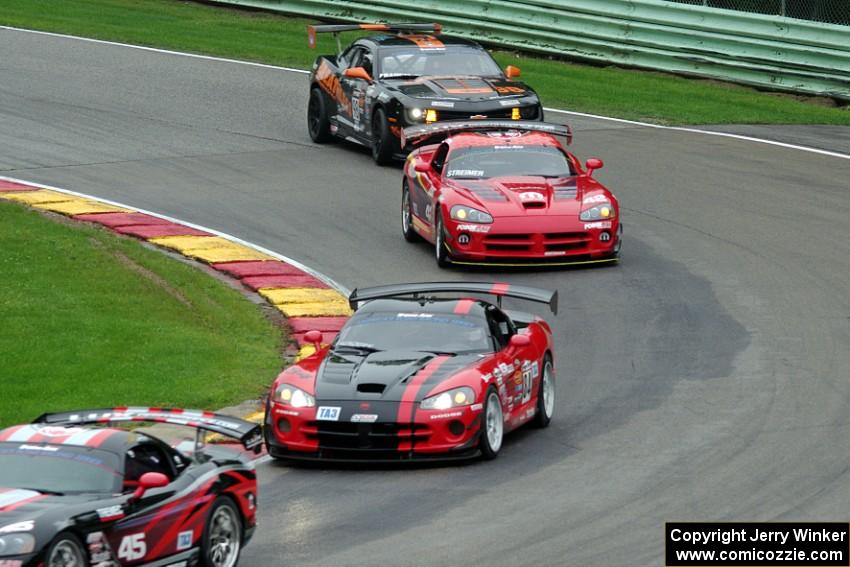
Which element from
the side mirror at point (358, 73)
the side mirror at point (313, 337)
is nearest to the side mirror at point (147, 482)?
the side mirror at point (313, 337)

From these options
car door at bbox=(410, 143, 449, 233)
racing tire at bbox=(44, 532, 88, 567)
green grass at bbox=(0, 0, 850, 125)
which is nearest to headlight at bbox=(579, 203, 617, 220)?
car door at bbox=(410, 143, 449, 233)

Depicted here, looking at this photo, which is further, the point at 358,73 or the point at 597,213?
the point at 358,73

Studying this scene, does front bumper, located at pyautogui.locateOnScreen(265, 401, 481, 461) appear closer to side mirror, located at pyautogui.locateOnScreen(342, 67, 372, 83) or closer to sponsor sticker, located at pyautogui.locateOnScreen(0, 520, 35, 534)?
sponsor sticker, located at pyautogui.locateOnScreen(0, 520, 35, 534)

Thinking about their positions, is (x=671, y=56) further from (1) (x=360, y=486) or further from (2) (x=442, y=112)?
(1) (x=360, y=486)

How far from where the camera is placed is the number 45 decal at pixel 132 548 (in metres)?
9.15

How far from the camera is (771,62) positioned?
2877cm

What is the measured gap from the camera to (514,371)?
1327 cm

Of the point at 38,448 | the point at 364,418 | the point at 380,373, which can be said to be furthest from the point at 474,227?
the point at 38,448

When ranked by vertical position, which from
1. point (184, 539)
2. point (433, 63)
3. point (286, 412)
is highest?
point (433, 63)

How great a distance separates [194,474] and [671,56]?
2189cm

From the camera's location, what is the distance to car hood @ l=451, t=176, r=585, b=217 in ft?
62.8

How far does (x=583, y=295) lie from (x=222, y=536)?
8.72 m

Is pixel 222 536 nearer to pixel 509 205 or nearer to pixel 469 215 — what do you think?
pixel 469 215

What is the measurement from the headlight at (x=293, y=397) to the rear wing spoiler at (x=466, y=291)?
68.8 inches
